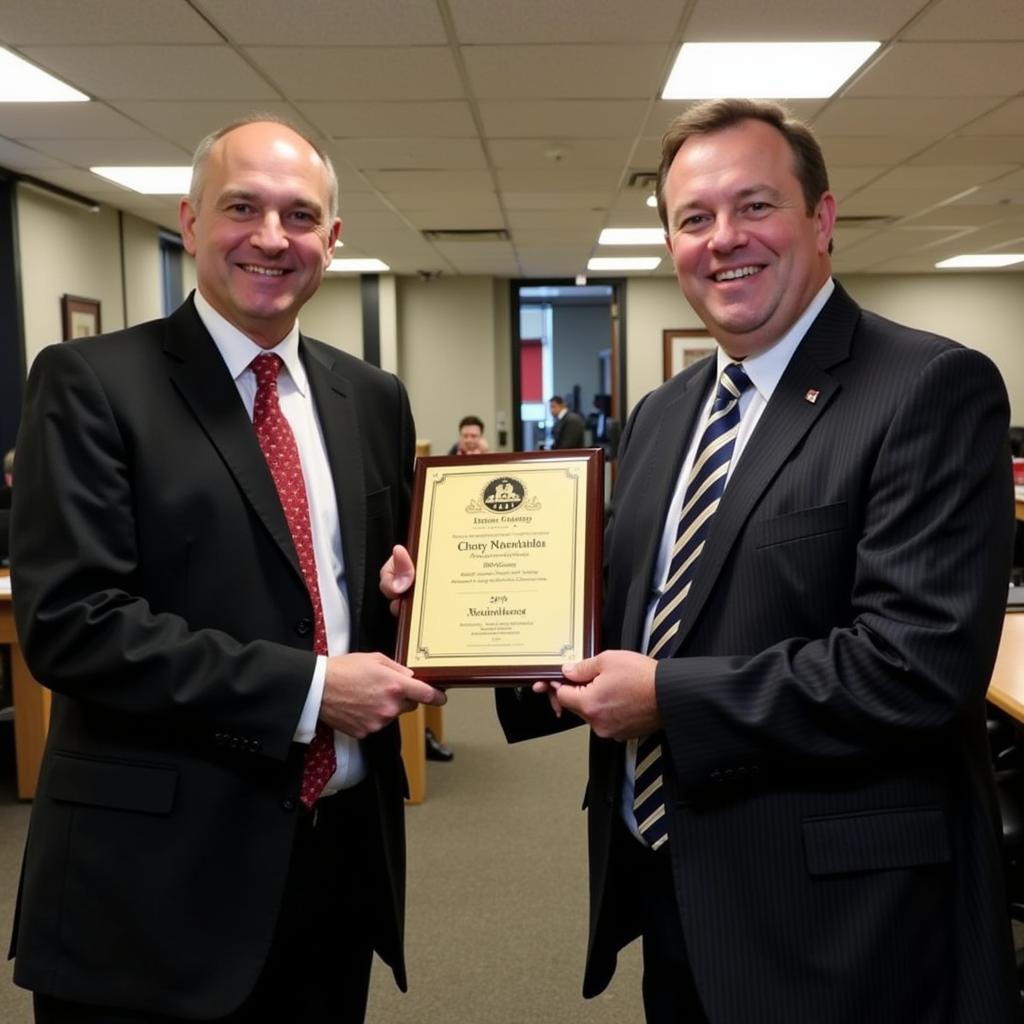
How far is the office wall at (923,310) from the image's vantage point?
11406 millimetres

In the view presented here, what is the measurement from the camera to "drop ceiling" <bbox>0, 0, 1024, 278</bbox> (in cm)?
357

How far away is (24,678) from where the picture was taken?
145 inches

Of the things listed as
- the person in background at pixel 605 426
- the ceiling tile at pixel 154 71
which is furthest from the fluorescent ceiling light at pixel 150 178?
the person in background at pixel 605 426

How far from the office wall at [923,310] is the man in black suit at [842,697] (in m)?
10.3

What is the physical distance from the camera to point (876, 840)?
113 centimetres

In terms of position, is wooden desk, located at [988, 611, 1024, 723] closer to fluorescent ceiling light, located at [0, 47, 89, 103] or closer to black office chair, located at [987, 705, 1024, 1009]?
black office chair, located at [987, 705, 1024, 1009]

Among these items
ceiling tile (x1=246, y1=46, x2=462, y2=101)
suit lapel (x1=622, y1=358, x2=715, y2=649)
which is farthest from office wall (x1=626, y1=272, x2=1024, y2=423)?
suit lapel (x1=622, y1=358, x2=715, y2=649)

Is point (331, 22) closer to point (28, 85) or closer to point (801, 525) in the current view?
point (28, 85)

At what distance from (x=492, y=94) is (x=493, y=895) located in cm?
330

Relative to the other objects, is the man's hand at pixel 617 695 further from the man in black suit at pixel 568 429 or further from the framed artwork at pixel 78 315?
the man in black suit at pixel 568 429

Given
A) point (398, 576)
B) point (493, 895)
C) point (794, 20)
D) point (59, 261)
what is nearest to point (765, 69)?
point (794, 20)

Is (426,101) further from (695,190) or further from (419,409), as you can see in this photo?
(419,409)

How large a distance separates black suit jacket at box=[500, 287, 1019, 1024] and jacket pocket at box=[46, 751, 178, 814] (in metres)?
0.61

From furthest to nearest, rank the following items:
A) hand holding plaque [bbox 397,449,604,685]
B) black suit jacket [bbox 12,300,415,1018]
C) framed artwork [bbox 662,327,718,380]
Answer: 1. framed artwork [bbox 662,327,718,380]
2. hand holding plaque [bbox 397,449,604,685]
3. black suit jacket [bbox 12,300,415,1018]
